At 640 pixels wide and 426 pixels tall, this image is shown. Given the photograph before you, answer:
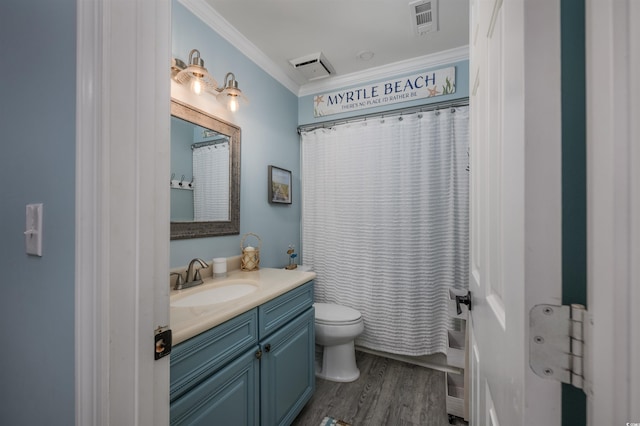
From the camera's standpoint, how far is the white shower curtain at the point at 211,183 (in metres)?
1.69

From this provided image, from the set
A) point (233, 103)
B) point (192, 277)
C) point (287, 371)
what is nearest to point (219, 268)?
point (192, 277)

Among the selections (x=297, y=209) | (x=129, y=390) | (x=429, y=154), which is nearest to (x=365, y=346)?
(x=297, y=209)

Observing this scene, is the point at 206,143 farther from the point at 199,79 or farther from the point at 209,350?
the point at 209,350

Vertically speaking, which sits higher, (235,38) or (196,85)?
(235,38)

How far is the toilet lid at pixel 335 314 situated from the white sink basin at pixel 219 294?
68cm

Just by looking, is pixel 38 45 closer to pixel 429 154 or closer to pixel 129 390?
pixel 129 390

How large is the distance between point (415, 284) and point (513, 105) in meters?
1.94

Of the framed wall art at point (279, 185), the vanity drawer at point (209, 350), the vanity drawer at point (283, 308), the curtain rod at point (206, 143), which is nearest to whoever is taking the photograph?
the vanity drawer at point (209, 350)

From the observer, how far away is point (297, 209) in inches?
103

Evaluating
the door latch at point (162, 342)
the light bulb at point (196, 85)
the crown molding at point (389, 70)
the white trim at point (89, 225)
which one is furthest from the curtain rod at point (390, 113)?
the door latch at point (162, 342)

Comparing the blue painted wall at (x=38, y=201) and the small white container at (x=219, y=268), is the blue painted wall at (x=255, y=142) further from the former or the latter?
the blue painted wall at (x=38, y=201)

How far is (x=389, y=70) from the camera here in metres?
2.29

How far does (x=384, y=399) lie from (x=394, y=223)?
125cm

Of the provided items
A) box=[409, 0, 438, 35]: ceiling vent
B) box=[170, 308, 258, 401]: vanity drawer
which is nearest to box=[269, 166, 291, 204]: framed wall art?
box=[170, 308, 258, 401]: vanity drawer
